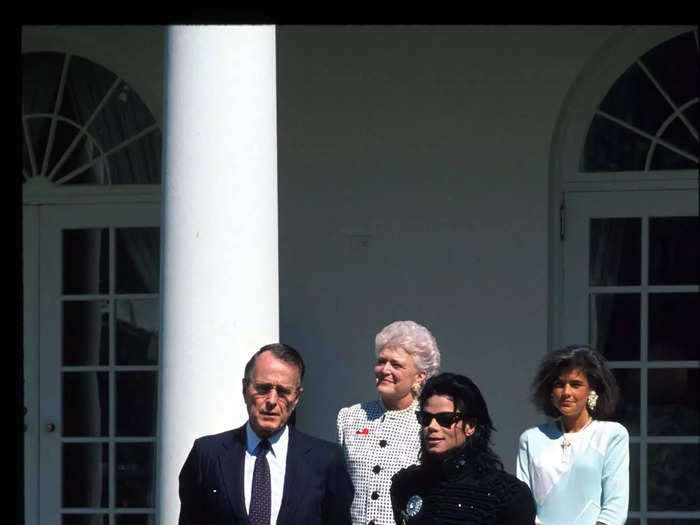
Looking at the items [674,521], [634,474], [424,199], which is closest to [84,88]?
[424,199]

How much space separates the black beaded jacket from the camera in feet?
11.0

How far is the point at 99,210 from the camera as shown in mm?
7613

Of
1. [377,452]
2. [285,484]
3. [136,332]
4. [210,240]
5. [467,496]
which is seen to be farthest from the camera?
[136,332]

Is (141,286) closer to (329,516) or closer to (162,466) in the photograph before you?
(162,466)

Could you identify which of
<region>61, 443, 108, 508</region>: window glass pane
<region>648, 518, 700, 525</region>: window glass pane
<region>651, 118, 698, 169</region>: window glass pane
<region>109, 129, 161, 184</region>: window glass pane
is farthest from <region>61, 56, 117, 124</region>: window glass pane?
<region>648, 518, 700, 525</region>: window glass pane

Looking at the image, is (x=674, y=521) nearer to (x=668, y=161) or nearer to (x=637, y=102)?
(x=668, y=161)

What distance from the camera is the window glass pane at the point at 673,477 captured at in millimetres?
6891

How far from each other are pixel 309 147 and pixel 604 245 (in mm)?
1946

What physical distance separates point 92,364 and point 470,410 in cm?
474

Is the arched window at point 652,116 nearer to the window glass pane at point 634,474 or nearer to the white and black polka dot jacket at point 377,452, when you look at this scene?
the window glass pane at point 634,474

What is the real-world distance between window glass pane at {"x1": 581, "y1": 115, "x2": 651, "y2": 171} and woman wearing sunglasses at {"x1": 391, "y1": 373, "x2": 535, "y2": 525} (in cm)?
389

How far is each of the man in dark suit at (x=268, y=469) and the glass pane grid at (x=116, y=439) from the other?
3.74m

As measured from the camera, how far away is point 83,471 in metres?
7.62

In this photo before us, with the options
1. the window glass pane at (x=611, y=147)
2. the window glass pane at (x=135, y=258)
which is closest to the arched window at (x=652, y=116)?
the window glass pane at (x=611, y=147)
